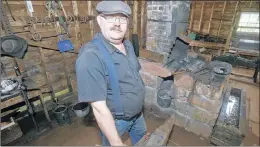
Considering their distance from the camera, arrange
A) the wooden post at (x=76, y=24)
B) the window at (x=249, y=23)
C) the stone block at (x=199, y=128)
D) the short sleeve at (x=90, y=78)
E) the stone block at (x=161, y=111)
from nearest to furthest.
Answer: the short sleeve at (x=90, y=78)
the stone block at (x=199, y=128)
the stone block at (x=161, y=111)
the wooden post at (x=76, y=24)
the window at (x=249, y=23)

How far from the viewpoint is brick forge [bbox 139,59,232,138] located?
2416 millimetres

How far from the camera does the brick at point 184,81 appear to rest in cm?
255

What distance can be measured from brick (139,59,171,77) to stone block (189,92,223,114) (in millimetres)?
552

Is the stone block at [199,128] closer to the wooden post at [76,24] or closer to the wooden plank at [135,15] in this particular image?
the wooden post at [76,24]

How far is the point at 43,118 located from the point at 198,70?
3.51 metres

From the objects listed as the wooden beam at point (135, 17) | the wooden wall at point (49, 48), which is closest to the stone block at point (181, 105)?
the wooden wall at point (49, 48)

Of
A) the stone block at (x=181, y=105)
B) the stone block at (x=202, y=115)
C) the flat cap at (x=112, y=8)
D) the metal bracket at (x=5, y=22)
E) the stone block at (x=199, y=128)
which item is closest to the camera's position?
the flat cap at (x=112, y=8)

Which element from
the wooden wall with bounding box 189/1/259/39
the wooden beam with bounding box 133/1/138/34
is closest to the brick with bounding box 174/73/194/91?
the wooden beam with bounding box 133/1/138/34

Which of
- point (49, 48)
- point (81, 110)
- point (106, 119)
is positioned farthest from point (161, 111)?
point (49, 48)

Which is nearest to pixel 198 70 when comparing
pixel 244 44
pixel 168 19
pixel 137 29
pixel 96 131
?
pixel 168 19

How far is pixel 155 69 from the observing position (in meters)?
2.83

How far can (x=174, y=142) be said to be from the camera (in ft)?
Answer: 8.87

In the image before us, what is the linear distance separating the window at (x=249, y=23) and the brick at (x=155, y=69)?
748cm

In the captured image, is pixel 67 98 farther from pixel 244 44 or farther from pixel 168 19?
pixel 244 44
